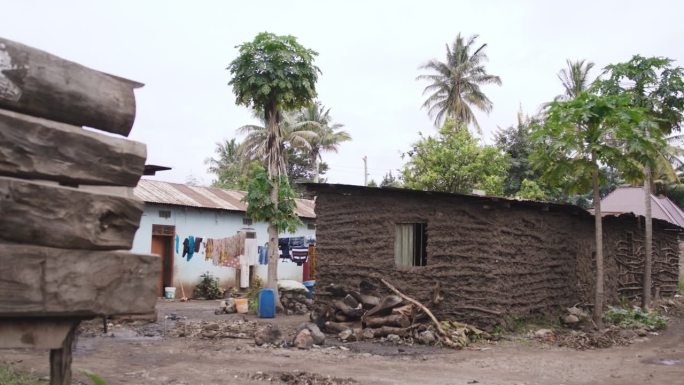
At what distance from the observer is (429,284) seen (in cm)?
1349

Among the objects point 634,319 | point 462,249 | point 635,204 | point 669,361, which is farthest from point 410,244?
point 635,204

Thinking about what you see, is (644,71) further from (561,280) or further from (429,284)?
(429,284)

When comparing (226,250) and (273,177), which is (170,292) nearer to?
(226,250)

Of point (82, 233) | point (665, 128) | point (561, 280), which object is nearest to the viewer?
point (82, 233)

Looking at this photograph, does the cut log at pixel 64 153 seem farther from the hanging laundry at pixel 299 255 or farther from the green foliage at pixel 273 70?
the hanging laundry at pixel 299 255

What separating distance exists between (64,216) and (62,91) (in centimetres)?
38

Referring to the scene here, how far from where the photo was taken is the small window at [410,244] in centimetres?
1396

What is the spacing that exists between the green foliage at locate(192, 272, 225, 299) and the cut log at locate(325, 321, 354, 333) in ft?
28.9

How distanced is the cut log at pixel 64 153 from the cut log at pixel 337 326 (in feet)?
37.7

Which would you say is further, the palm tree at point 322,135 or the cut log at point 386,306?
the palm tree at point 322,135

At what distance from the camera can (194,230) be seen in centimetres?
2136

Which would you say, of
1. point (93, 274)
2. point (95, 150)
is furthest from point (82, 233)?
point (95, 150)

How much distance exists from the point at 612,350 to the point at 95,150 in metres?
12.0

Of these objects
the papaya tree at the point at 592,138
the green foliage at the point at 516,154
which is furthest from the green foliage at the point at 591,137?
the green foliage at the point at 516,154
